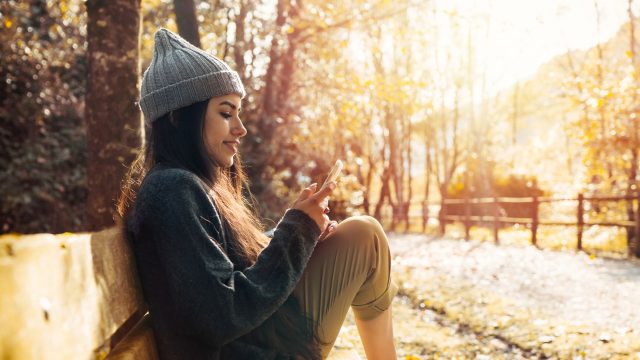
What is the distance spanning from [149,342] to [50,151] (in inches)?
343

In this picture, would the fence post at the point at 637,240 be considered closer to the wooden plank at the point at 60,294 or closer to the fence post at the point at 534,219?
the fence post at the point at 534,219

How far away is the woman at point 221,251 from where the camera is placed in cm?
154

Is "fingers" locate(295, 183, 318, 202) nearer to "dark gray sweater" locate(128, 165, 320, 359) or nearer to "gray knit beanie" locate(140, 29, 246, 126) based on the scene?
"dark gray sweater" locate(128, 165, 320, 359)

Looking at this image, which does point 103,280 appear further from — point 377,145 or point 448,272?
point 377,145

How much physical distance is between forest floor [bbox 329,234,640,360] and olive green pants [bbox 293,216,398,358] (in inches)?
28.6

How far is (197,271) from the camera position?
1.52 metres

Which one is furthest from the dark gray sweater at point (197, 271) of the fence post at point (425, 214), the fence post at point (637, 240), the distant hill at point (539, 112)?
the fence post at point (425, 214)

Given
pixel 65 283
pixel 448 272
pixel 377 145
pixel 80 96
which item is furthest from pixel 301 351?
pixel 377 145

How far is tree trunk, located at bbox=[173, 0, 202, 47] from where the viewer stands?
21.2 ft

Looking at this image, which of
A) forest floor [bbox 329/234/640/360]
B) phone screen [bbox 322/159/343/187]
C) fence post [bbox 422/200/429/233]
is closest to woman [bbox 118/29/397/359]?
phone screen [bbox 322/159/343/187]

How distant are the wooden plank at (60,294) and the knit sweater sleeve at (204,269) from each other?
14 cm

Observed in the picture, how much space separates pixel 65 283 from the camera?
3.32 ft

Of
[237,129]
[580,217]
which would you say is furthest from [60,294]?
[580,217]

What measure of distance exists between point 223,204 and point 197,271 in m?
0.45
